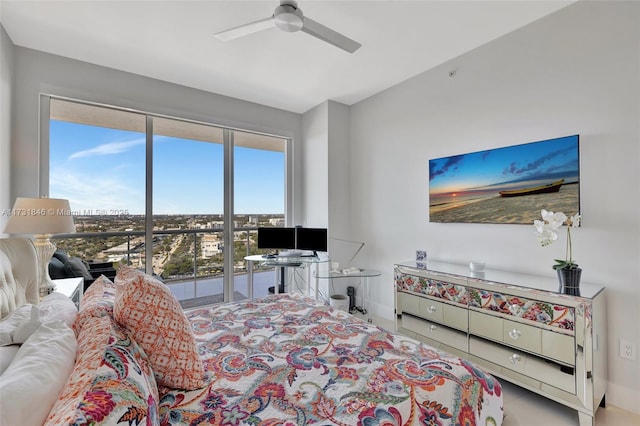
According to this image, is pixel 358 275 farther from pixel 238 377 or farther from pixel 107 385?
pixel 107 385

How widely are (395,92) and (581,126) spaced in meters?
1.87

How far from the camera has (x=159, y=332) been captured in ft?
3.52

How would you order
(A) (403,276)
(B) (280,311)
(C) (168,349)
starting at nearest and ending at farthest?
(C) (168,349) < (B) (280,311) < (A) (403,276)

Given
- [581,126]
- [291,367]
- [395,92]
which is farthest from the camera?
[395,92]

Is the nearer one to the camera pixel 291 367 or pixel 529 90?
pixel 291 367

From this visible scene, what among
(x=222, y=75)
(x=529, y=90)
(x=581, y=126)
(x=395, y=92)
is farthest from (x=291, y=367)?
(x=395, y=92)

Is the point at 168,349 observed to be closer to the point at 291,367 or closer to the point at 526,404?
the point at 291,367

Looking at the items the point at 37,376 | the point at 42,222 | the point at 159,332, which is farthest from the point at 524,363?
the point at 42,222

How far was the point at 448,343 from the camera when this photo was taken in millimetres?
2387

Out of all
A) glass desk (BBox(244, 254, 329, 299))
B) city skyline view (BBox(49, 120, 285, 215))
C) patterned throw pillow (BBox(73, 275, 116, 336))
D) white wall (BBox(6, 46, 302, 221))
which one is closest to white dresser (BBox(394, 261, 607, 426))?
glass desk (BBox(244, 254, 329, 299))

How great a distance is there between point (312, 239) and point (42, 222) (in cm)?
247

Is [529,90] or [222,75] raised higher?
[222,75]

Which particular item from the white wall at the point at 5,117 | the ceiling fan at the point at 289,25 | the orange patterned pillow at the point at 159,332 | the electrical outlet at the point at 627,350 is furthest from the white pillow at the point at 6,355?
the electrical outlet at the point at 627,350

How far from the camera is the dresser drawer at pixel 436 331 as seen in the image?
2309 mm
